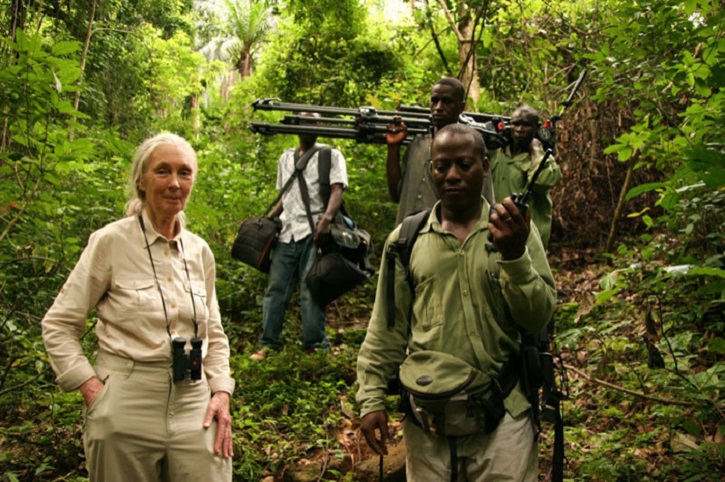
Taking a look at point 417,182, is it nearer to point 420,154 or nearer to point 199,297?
point 420,154

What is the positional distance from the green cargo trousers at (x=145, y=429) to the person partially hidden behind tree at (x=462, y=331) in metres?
0.73

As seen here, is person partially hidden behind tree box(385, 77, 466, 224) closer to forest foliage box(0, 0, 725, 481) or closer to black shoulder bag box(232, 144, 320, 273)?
forest foliage box(0, 0, 725, 481)

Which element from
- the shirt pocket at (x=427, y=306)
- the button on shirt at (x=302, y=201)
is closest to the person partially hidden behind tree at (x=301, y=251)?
the button on shirt at (x=302, y=201)

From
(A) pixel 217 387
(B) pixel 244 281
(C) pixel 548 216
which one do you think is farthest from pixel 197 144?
(A) pixel 217 387

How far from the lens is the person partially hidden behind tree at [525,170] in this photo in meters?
5.23

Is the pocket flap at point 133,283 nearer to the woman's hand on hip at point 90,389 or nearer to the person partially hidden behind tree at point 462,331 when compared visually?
the woman's hand on hip at point 90,389

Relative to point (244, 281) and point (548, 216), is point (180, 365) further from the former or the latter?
point (244, 281)

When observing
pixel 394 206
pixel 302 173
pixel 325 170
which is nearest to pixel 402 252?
pixel 325 170

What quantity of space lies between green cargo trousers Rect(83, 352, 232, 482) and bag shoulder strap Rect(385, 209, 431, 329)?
38.0 inches

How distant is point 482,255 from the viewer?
264 centimetres

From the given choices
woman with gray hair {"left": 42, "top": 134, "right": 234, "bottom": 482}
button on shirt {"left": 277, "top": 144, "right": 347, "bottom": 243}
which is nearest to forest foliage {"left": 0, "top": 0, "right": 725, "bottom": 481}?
button on shirt {"left": 277, "top": 144, "right": 347, "bottom": 243}

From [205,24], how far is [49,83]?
3489cm

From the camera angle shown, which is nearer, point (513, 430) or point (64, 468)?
point (513, 430)

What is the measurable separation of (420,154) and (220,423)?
9.95ft
